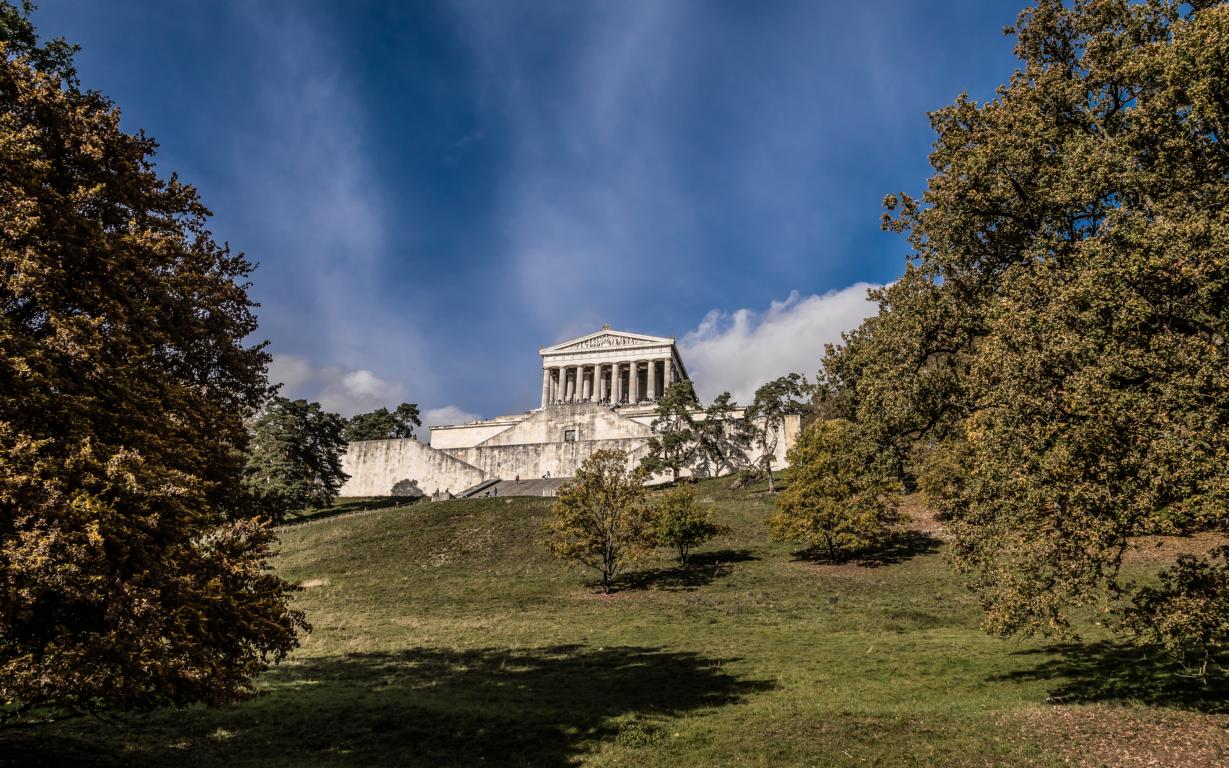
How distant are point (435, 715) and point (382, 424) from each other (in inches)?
3033

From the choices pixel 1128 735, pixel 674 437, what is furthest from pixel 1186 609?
pixel 674 437

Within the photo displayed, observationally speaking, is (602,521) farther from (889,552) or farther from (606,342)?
(606,342)

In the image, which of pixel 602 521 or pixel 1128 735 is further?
pixel 602 521

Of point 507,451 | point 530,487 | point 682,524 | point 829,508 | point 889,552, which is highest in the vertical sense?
point 507,451

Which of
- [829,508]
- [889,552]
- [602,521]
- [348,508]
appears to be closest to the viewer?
[602,521]

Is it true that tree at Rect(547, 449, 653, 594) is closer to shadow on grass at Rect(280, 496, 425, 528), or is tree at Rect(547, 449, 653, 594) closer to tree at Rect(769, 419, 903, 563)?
tree at Rect(769, 419, 903, 563)

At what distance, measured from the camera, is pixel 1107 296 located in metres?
10.4

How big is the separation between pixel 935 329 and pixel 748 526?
27.3 m

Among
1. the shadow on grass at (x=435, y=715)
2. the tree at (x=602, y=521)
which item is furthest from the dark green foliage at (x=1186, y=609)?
the tree at (x=602, y=521)

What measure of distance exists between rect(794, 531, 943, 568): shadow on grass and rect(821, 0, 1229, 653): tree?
18.2 meters

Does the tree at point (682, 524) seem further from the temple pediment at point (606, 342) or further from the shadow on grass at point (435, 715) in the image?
the temple pediment at point (606, 342)

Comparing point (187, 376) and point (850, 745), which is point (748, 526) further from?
point (187, 376)

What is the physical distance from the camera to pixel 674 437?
5700 cm

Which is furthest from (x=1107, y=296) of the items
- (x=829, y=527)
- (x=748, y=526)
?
(x=748, y=526)
